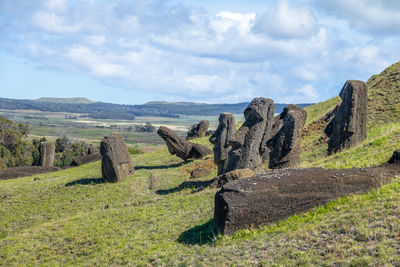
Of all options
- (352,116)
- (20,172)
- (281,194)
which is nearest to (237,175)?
(281,194)

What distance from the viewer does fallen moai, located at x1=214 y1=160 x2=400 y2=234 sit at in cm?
1230

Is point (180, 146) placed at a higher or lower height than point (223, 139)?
lower

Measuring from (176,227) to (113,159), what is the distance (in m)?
14.2

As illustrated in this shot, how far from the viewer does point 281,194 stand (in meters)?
12.4

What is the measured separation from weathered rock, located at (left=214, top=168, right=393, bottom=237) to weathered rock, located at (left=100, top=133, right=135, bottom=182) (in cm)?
1662

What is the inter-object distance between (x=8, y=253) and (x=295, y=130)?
14.7m

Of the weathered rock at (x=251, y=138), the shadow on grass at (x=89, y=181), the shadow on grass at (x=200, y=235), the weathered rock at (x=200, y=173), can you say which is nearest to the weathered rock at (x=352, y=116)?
the weathered rock at (x=251, y=138)

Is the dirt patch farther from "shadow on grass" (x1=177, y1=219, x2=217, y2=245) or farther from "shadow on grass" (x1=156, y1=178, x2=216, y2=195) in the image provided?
"shadow on grass" (x1=177, y1=219, x2=217, y2=245)

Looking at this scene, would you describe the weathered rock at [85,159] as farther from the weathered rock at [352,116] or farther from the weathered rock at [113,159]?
the weathered rock at [352,116]

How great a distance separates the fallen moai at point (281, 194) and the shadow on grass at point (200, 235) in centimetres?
44

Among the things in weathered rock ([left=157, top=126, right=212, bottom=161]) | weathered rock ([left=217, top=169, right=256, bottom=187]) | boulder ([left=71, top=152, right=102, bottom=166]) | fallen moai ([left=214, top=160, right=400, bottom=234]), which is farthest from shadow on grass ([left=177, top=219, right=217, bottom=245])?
boulder ([left=71, top=152, right=102, bottom=166])

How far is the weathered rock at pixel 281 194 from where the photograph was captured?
1230 cm

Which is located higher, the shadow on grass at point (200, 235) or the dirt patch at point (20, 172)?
the shadow on grass at point (200, 235)

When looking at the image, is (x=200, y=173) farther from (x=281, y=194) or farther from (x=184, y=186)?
(x=281, y=194)
